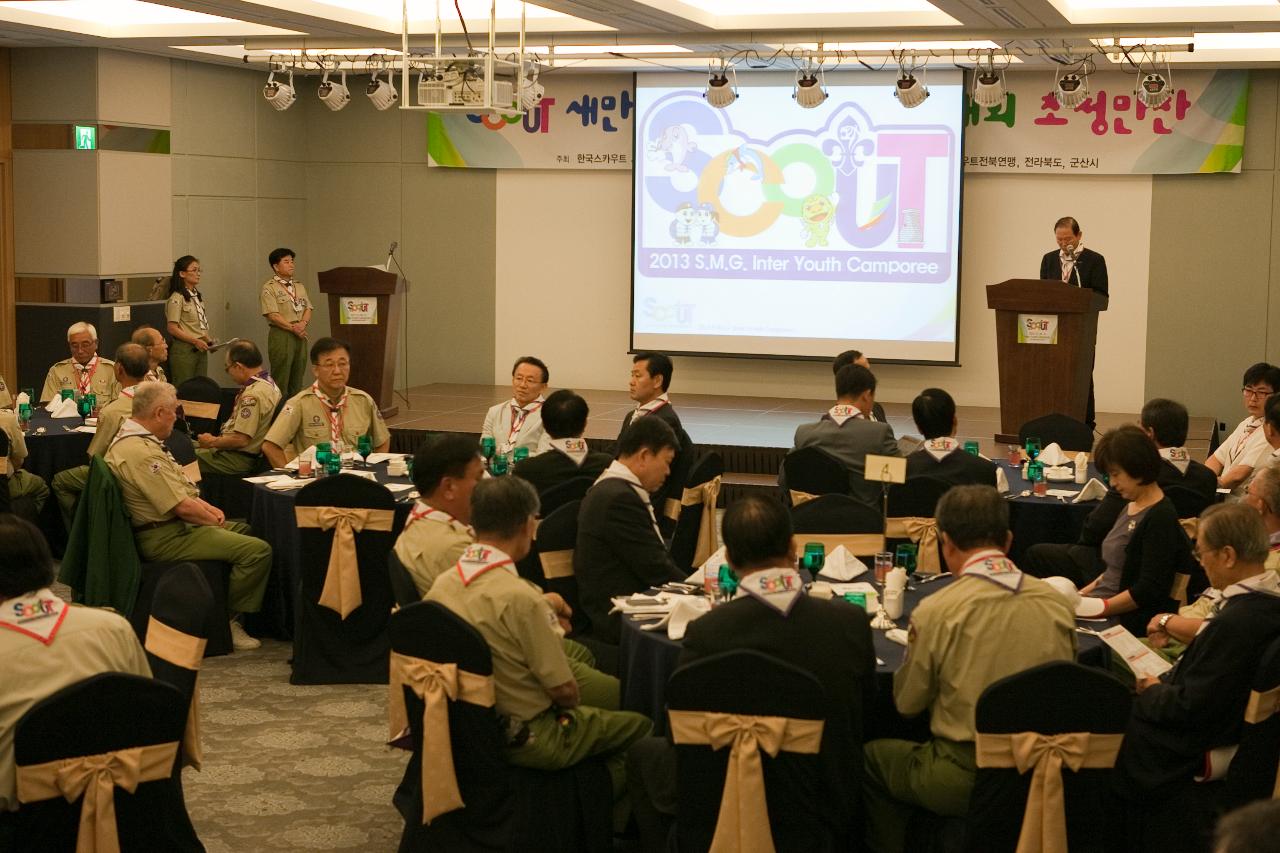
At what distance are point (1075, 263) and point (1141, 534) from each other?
5961 mm

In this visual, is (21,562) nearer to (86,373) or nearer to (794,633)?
(794,633)

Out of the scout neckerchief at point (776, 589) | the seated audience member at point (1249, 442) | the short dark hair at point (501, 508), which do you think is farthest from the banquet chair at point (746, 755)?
the seated audience member at point (1249, 442)

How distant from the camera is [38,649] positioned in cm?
350

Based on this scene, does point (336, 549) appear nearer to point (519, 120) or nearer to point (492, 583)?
point (492, 583)

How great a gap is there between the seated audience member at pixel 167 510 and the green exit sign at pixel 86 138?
636 centimetres

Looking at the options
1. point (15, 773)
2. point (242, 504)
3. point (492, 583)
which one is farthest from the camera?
point (242, 504)

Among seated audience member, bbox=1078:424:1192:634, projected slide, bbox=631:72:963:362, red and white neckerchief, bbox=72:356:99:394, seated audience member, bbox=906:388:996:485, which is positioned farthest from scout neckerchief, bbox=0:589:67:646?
projected slide, bbox=631:72:963:362

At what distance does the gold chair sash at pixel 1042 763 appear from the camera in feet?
11.7

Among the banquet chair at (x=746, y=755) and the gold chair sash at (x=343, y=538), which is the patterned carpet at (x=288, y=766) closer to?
the gold chair sash at (x=343, y=538)

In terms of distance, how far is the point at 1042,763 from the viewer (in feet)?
11.7

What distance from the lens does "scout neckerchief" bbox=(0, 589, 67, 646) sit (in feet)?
11.5

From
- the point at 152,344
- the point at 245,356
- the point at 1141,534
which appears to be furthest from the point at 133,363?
the point at 1141,534

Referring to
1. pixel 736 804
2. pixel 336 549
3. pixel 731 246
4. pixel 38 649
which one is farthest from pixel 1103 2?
pixel 38 649

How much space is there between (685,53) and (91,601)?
7511mm
